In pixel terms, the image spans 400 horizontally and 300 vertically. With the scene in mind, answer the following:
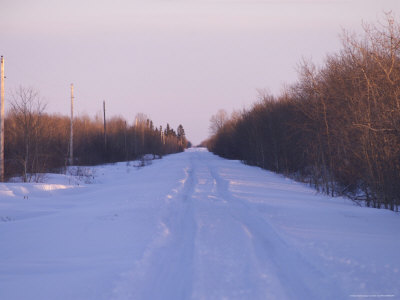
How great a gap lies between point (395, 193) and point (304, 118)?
6344 mm

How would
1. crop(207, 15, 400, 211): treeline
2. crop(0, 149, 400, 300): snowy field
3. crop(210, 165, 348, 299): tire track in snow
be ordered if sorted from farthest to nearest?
crop(207, 15, 400, 211): treeline → crop(0, 149, 400, 300): snowy field → crop(210, 165, 348, 299): tire track in snow

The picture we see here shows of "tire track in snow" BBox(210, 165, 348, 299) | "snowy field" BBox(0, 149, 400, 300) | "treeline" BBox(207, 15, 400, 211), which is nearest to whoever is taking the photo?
"tire track in snow" BBox(210, 165, 348, 299)

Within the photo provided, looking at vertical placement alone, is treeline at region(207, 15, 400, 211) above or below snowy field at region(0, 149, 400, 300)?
above

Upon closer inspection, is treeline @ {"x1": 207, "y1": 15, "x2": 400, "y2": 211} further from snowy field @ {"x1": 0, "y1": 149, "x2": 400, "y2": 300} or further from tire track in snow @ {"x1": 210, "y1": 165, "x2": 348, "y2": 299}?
tire track in snow @ {"x1": 210, "y1": 165, "x2": 348, "y2": 299}

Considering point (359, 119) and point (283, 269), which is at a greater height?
point (359, 119)

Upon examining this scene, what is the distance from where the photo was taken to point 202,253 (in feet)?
17.6

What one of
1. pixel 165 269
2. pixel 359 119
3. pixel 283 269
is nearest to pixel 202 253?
pixel 165 269

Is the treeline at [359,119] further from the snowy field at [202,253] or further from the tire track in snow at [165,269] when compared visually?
the tire track in snow at [165,269]

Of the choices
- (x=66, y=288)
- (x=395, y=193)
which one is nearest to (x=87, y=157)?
(x=395, y=193)

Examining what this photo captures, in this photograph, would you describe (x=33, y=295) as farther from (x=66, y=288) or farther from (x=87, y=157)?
(x=87, y=157)

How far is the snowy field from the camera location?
4.03 meters

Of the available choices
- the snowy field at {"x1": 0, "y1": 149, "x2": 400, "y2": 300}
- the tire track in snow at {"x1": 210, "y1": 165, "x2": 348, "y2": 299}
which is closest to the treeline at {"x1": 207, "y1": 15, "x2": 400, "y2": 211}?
the snowy field at {"x1": 0, "y1": 149, "x2": 400, "y2": 300}

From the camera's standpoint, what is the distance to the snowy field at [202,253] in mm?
4031

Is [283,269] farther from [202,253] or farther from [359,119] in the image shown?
[359,119]
